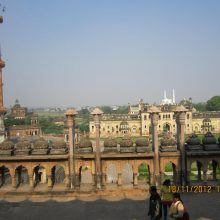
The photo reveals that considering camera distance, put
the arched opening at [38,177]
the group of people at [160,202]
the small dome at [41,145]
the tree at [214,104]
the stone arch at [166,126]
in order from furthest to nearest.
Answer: the tree at [214,104] → the stone arch at [166,126] → the arched opening at [38,177] → the small dome at [41,145] → the group of people at [160,202]

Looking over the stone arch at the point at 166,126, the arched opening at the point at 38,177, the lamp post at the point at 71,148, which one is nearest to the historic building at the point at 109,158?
the lamp post at the point at 71,148

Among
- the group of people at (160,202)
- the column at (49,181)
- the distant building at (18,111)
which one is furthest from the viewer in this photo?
the distant building at (18,111)

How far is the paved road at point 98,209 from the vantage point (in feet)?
32.2

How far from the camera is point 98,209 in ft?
34.4

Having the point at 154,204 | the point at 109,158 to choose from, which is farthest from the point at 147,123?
the point at 154,204

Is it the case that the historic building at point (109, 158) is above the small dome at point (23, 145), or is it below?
below

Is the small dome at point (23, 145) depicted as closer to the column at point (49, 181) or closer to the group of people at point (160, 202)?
the column at point (49, 181)

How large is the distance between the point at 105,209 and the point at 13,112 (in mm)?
88861

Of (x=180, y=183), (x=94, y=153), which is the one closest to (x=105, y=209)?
(x=94, y=153)

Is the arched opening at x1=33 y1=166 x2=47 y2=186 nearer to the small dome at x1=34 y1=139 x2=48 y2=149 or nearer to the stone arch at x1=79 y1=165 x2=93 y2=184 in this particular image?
the small dome at x1=34 y1=139 x2=48 y2=149

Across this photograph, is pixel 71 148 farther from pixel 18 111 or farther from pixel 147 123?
pixel 18 111

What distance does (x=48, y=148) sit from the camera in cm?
1238

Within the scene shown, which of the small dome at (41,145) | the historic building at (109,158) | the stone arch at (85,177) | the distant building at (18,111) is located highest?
the distant building at (18,111)

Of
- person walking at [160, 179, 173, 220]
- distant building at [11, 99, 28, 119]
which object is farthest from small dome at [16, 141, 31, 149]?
distant building at [11, 99, 28, 119]
